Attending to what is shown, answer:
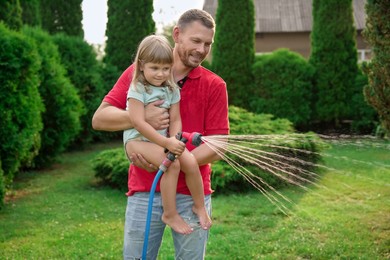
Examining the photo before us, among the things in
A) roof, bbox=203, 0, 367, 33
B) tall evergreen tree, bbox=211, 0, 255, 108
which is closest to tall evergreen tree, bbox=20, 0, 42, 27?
tall evergreen tree, bbox=211, 0, 255, 108

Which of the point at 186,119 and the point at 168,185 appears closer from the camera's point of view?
the point at 168,185

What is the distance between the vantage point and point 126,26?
14.7 meters

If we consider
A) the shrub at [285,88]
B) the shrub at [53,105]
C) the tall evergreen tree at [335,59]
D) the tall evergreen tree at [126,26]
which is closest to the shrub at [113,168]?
the shrub at [53,105]

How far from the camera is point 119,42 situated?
14805 millimetres

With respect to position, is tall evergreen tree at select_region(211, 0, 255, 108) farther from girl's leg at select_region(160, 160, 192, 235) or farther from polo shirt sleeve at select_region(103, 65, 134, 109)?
girl's leg at select_region(160, 160, 192, 235)

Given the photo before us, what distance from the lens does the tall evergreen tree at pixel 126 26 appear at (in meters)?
14.7

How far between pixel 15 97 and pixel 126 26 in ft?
25.3

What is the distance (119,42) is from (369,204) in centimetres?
947

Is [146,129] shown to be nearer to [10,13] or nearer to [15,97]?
[15,97]

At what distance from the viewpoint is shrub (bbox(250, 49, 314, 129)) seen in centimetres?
1369

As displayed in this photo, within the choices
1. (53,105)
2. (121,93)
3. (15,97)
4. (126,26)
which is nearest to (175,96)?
(121,93)

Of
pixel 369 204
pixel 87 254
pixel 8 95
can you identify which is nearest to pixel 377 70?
pixel 369 204

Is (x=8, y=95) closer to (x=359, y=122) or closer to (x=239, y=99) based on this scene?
(x=239, y=99)

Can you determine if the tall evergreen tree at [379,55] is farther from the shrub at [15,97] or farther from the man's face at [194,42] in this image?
the shrub at [15,97]
